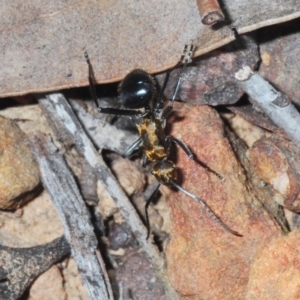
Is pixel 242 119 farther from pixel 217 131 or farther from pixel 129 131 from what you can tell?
pixel 129 131

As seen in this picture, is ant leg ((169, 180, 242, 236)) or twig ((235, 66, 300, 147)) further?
ant leg ((169, 180, 242, 236))

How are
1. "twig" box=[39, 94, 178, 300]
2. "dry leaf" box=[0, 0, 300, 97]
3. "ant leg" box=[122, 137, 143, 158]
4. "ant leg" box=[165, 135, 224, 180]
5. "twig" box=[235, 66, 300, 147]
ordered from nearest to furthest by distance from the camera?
"twig" box=[235, 66, 300, 147] < "dry leaf" box=[0, 0, 300, 97] < "ant leg" box=[165, 135, 224, 180] < "twig" box=[39, 94, 178, 300] < "ant leg" box=[122, 137, 143, 158]

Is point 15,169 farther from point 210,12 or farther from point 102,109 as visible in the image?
point 210,12

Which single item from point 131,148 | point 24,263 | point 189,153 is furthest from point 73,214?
point 189,153

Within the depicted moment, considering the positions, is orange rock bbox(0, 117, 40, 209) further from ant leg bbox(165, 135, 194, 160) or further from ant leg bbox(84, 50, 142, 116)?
ant leg bbox(165, 135, 194, 160)

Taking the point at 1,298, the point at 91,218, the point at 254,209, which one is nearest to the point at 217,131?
the point at 254,209

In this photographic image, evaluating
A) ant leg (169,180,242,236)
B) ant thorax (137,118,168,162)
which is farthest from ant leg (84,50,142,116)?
ant leg (169,180,242,236)

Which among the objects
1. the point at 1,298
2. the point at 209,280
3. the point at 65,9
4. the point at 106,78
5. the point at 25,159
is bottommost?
the point at 209,280
